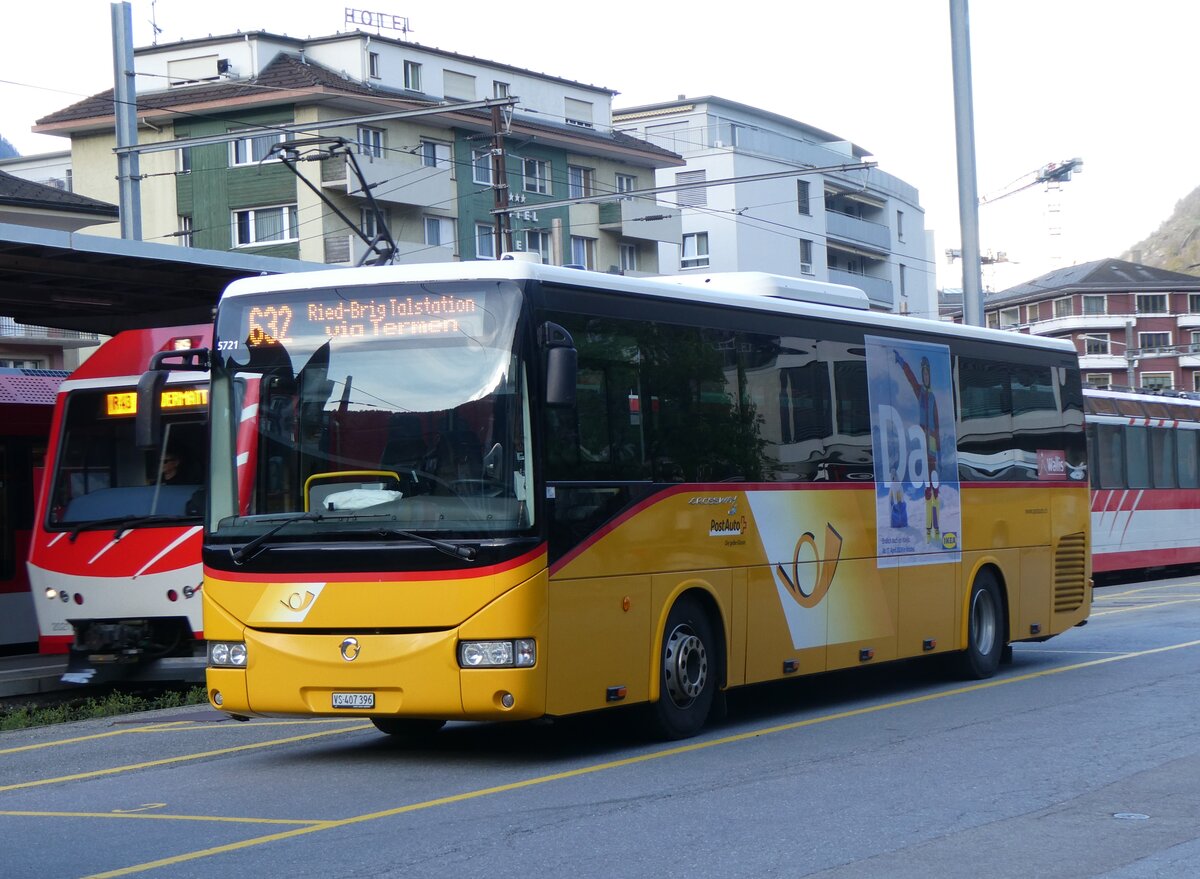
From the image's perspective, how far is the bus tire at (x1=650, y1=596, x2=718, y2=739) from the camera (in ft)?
36.3

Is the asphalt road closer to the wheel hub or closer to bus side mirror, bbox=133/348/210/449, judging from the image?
the wheel hub

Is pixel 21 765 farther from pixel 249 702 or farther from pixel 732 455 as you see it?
pixel 732 455

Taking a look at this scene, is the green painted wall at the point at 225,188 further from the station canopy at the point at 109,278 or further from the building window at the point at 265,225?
the station canopy at the point at 109,278

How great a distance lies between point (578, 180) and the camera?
199 feet

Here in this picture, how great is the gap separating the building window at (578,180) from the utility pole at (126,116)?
3643cm

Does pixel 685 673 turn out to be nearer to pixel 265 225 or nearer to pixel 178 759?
pixel 178 759

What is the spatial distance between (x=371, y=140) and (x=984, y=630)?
41.3 meters

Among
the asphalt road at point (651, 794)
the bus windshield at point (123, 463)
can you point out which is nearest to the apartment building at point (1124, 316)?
the bus windshield at point (123, 463)

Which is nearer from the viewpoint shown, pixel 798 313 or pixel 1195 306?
pixel 798 313

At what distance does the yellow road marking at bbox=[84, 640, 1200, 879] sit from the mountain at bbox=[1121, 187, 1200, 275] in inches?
5307

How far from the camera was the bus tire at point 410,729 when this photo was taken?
460 inches

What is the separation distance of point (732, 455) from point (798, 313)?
1569mm

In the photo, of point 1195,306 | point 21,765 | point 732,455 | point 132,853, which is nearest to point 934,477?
point 732,455

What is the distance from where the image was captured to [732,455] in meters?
12.0
